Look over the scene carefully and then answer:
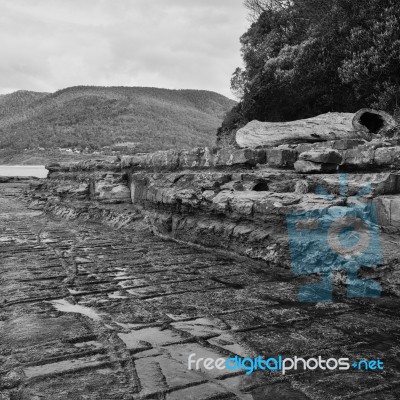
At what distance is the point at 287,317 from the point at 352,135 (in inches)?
162

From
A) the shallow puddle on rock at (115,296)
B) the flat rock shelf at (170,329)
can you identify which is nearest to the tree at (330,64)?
the flat rock shelf at (170,329)

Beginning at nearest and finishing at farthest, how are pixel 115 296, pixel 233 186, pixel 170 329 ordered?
pixel 170 329
pixel 115 296
pixel 233 186

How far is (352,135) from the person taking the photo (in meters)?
6.39

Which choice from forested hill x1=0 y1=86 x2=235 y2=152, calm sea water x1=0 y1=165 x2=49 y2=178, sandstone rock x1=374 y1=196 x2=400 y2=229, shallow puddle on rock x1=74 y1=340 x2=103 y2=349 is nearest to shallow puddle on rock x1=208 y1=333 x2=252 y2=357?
shallow puddle on rock x1=74 y1=340 x2=103 y2=349

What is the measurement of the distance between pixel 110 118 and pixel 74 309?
65.1m

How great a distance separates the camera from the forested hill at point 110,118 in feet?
178

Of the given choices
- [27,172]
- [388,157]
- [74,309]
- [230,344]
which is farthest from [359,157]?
[27,172]

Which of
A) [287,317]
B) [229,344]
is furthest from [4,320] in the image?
[287,317]

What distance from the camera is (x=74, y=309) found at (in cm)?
319

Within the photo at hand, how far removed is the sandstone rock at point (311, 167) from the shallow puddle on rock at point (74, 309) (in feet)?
8.87

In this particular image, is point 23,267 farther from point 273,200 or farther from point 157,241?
point 273,200

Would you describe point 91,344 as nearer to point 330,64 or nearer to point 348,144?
point 348,144

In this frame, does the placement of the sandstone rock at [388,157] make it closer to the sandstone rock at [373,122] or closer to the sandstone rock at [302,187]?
the sandstone rock at [302,187]

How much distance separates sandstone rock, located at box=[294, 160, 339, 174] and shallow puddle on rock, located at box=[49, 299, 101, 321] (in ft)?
8.87
